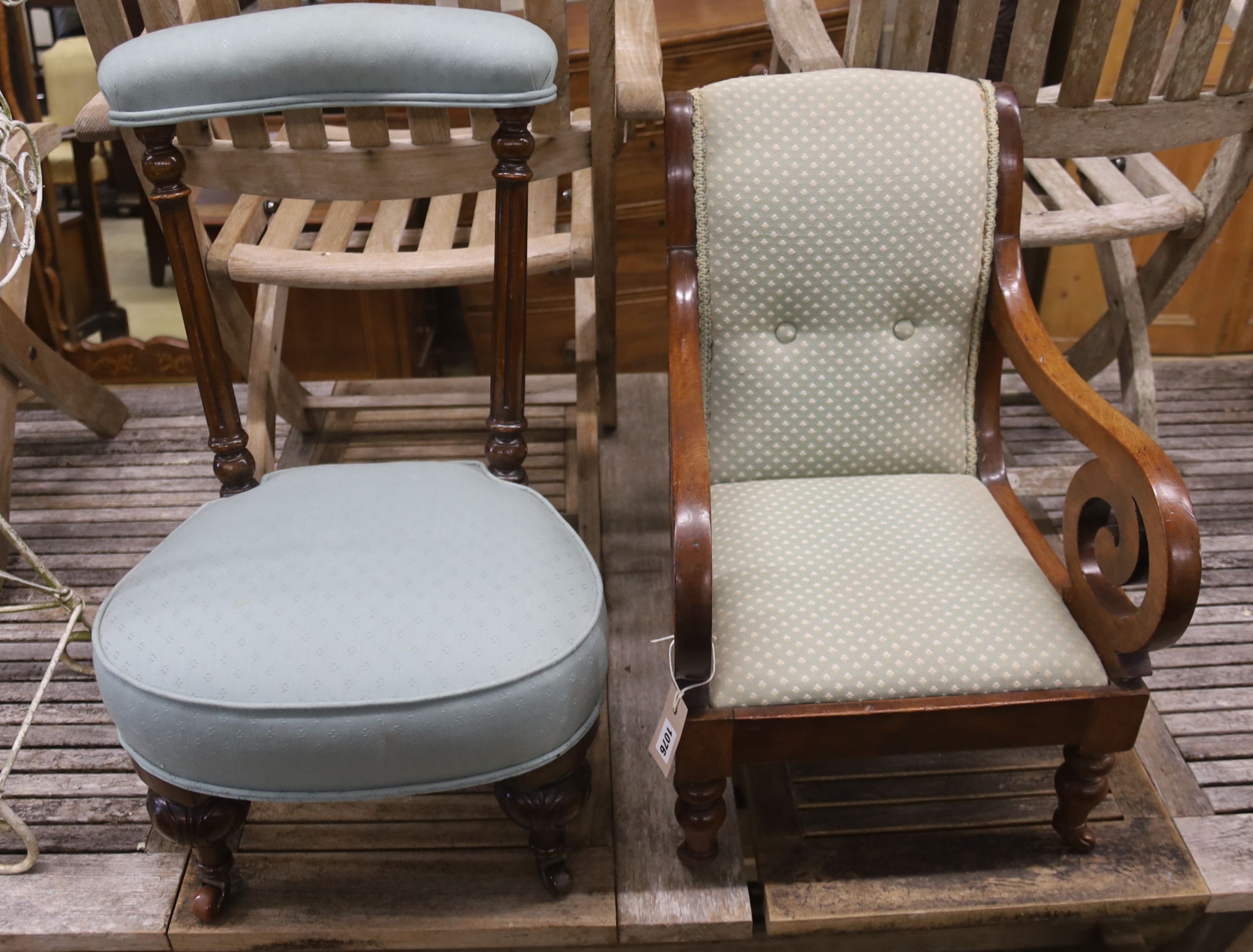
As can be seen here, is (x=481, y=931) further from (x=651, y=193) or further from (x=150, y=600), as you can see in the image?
(x=651, y=193)

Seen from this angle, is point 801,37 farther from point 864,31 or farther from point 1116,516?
point 1116,516

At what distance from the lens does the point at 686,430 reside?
4.06ft

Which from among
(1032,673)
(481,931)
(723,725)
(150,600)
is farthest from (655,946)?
(150,600)

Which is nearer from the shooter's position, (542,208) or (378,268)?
(378,268)

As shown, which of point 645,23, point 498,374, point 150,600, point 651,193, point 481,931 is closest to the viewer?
point 150,600

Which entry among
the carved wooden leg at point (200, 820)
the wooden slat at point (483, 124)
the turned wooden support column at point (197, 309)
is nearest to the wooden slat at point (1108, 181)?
the wooden slat at point (483, 124)

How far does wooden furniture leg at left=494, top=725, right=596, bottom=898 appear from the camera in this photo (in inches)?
48.6

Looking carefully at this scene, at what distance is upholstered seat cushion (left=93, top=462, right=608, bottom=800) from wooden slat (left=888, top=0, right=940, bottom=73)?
2.90 ft

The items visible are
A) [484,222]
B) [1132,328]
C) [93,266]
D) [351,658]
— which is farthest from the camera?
[93,266]

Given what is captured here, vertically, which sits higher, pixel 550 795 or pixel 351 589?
pixel 351 589

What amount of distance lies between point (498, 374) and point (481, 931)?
679mm

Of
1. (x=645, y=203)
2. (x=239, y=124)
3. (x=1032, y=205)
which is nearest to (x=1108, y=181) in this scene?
(x=1032, y=205)

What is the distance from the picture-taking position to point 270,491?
1367mm

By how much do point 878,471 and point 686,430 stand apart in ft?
1.28
